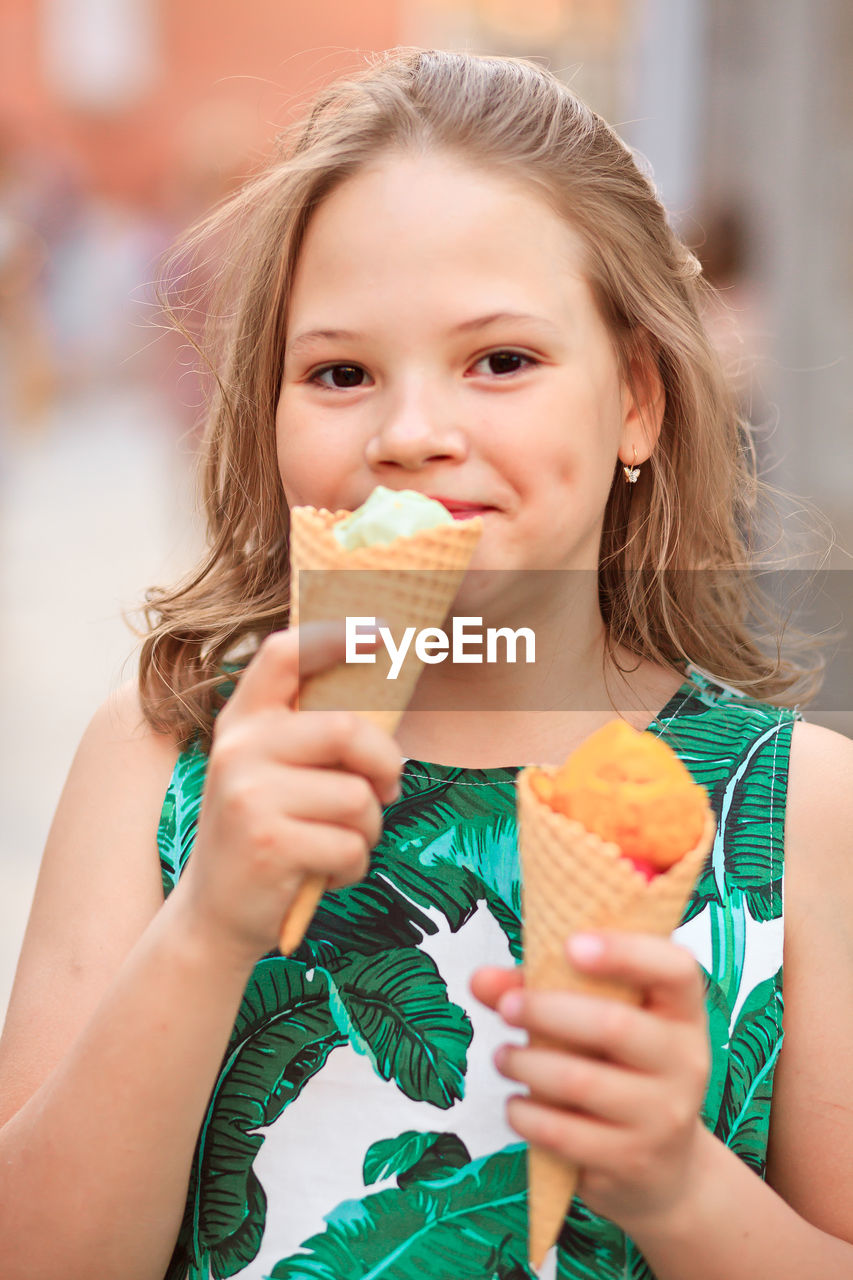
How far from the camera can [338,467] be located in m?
1.57

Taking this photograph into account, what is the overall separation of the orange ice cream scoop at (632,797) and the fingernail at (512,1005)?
15 centimetres

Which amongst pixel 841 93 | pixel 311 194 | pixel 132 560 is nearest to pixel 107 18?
pixel 132 560

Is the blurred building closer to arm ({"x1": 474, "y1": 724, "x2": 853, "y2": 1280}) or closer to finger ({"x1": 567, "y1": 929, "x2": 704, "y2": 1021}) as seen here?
arm ({"x1": 474, "y1": 724, "x2": 853, "y2": 1280})

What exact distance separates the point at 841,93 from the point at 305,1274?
5.53m

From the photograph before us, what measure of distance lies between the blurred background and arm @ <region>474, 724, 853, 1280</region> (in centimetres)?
122

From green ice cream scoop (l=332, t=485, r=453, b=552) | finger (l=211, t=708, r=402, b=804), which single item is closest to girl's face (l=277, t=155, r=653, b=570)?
green ice cream scoop (l=332, t=485, r=453, b=552)

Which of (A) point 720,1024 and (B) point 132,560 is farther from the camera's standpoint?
(B) point 132,560

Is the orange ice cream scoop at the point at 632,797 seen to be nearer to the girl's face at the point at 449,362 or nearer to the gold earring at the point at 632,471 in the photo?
the girl's face at the point at 449,362

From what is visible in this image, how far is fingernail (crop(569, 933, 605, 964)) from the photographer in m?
1.06

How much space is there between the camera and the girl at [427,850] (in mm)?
1209

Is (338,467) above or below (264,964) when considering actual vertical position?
above

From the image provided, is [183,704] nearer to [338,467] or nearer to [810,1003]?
[338,467]

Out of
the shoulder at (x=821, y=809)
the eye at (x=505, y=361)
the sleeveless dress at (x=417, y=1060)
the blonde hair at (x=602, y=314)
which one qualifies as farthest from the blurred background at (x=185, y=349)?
the shoulder at (x=821, y=809)

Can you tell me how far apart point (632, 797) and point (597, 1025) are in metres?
0.19
